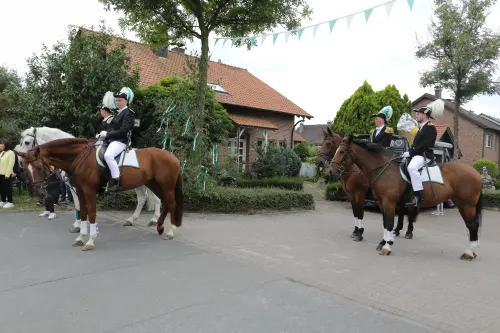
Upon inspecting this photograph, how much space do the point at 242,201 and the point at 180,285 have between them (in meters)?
6.25

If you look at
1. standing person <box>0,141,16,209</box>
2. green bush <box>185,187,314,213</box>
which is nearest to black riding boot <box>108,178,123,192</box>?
green bush <box>185,187,314,213</box>

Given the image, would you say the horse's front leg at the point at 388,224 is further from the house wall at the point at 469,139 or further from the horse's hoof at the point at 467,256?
the house wall at the point at 469,139

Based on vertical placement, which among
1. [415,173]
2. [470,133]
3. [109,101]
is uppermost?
[470,133]

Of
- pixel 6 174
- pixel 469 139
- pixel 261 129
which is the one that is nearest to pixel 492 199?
pixel 261 129

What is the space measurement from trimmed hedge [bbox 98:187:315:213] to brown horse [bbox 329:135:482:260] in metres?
4.35

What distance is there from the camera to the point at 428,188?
22.7 feet

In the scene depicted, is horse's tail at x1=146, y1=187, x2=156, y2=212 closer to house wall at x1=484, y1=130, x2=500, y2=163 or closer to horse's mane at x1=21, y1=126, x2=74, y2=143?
horse's mane at x1=21, y1=126, x2=74, y2=143

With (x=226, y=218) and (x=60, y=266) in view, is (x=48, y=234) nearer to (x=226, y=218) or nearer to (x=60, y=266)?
(x=60, y=266)

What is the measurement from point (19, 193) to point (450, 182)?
14360 mm

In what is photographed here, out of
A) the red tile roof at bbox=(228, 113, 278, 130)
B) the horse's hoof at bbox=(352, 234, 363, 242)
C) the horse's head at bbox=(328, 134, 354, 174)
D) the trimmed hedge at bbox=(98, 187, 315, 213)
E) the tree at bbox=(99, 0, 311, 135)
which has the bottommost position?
the horse's hoof at bbox=(352, 234, 363, 242)

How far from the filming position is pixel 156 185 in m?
7.70

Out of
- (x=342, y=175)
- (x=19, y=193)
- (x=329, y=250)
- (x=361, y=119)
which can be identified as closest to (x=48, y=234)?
(x=329, y=250)

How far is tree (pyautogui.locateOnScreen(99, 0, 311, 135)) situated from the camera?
1116cm

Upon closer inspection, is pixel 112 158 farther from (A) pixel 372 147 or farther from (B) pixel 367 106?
(B) pixel 367 106
